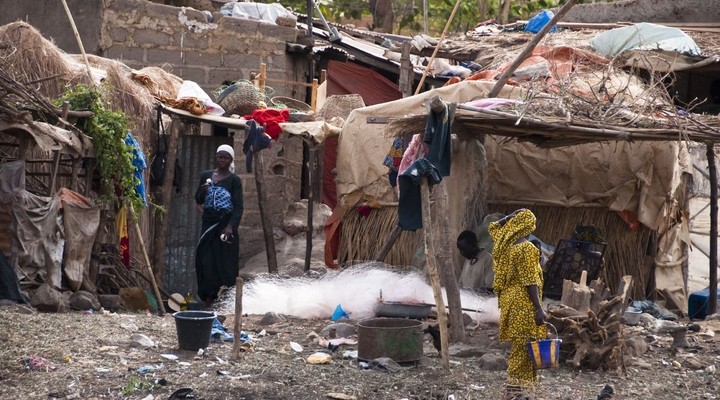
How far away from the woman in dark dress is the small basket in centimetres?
514

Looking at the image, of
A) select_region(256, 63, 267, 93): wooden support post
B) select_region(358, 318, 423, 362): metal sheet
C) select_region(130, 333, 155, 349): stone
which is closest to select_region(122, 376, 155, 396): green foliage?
select_region(130, 333, 155, 349): stone

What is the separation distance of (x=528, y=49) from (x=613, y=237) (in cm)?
273

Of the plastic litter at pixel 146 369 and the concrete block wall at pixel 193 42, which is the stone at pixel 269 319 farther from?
the concrete block wall at pixel 193 42

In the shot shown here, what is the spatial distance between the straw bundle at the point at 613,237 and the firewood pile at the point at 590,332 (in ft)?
10.4

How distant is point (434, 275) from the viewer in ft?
27.2

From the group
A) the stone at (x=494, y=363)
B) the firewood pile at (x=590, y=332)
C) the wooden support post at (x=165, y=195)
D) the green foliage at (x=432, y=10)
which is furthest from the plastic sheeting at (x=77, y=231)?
the green foliage at (x=432, y=10)

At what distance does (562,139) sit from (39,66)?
5444 millimetres

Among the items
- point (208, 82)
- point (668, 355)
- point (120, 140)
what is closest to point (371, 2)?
point (208, 82)

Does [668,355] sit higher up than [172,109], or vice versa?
[172,109]

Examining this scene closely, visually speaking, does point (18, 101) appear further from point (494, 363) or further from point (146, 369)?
point (494, 363)

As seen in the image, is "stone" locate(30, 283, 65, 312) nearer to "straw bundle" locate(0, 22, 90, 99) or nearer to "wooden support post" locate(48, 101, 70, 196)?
"wooden support post" locate(48, 101, 70, 196)

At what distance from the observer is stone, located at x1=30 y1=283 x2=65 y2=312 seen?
990cm

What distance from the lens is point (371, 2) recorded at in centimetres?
2808

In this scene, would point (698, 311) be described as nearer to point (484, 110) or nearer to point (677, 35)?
point (677, 35)
